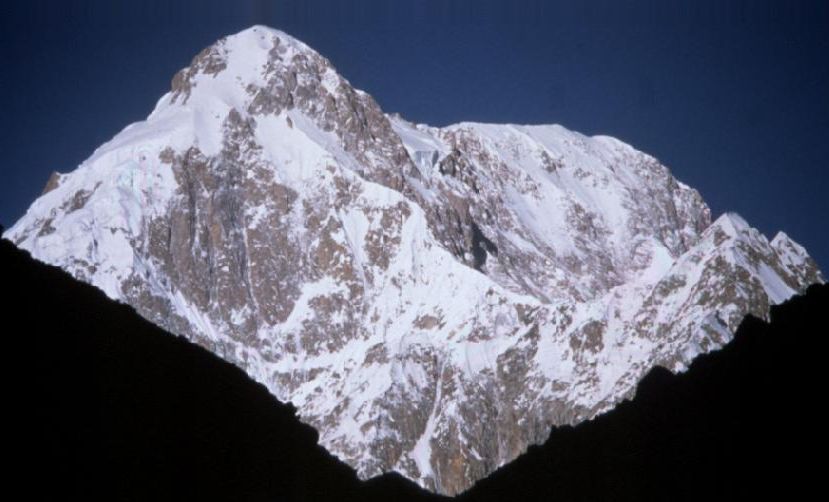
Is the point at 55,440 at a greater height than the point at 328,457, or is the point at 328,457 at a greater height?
the point at 328,457

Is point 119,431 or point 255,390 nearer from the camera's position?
point 119,431

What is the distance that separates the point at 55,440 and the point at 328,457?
16.9 metres

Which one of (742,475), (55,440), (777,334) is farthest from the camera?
(777,334)

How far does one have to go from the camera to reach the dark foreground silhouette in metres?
41.3

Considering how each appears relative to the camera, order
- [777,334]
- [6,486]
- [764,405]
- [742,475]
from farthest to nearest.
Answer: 1. [777,334]
2. [764,405]
3. [742,475]
4. [6,486]

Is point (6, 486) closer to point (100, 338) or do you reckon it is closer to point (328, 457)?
point (100, 338)

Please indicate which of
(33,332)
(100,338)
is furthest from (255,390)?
(33,332)

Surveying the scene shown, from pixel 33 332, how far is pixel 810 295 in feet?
94.1

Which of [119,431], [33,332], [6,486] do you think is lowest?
[6,486]

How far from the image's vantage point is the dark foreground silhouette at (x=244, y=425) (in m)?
41.3

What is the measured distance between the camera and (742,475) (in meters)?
49.7

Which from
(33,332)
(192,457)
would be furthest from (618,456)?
(33,332)

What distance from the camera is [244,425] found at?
166ft

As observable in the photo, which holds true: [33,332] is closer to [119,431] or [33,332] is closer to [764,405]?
[119,431]
